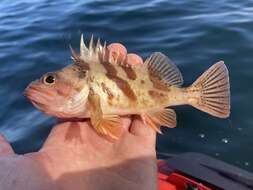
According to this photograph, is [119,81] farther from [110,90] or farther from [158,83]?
[158,83]

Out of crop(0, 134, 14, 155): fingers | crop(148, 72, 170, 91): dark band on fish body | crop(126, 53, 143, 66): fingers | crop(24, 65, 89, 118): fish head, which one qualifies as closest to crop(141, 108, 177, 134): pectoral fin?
crop(148, 72, 170, 91): dark band on fish body

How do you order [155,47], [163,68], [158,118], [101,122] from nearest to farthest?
[101,122] < [158,118] < [163,68] < [155,47]

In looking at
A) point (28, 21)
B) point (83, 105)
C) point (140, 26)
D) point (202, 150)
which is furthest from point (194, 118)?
point (28, 21)

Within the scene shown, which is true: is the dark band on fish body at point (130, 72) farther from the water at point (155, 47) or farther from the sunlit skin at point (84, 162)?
the water at point (155, 47)

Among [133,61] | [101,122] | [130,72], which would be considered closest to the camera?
[101,122]

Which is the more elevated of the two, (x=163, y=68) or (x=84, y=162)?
(x=163, y=68)

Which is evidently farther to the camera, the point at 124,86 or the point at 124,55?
the point at 124,55

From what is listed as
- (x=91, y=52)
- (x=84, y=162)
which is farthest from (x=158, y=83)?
(x=84, y=162)
